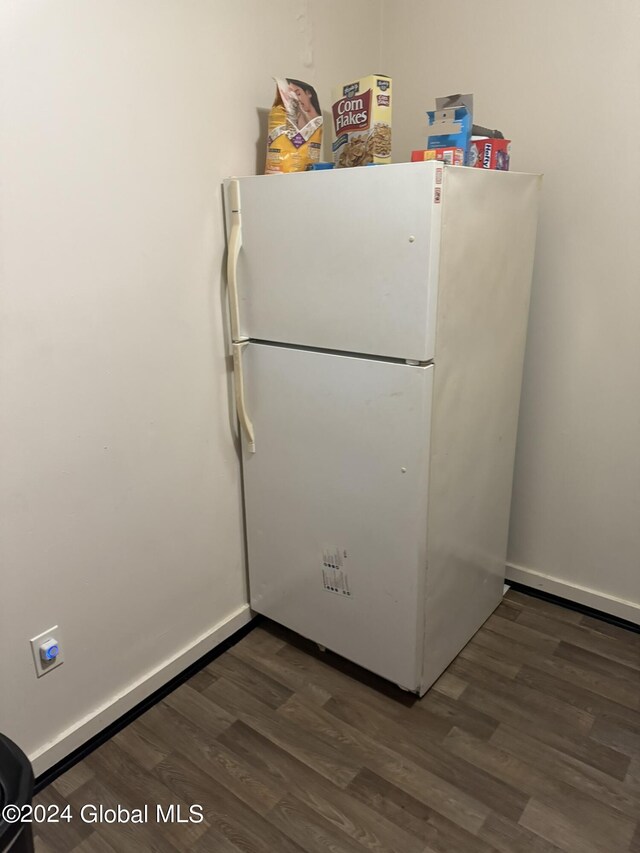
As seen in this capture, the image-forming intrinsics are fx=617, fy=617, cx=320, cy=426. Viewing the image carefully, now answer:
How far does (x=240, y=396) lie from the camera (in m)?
1.90

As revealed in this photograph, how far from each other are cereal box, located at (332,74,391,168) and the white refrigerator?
0.65 feet

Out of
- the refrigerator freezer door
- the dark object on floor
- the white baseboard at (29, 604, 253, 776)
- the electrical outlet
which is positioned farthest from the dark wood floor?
the refrigerator freezer door

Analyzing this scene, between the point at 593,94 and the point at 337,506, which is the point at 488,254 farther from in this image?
the point at 337,506

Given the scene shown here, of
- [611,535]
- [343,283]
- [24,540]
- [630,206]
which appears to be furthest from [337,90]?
[611,535]

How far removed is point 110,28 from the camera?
4.69ft

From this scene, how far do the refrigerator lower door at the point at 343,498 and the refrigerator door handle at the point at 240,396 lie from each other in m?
0.02

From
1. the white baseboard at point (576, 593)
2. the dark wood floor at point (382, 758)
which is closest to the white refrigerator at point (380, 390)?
the dark wood floor at point (382, 758)

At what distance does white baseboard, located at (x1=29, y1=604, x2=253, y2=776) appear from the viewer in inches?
64.1

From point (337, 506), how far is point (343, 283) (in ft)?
2.11

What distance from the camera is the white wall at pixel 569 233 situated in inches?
71.6

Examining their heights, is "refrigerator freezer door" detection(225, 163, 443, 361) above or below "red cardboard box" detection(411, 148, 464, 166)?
below

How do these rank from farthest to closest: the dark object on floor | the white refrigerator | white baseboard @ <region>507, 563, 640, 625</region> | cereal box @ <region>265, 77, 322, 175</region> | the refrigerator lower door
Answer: white baseboard @ <region>507, 563, 640, 625</region> → cereal box @ <region>265, 77, 322, 175</region> → the refrigerator lower door → the white refrigerator → the dark object on floor

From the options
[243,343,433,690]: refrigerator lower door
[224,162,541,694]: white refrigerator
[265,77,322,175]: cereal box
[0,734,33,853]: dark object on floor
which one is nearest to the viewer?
[0,734,33,853]: dark object on floor

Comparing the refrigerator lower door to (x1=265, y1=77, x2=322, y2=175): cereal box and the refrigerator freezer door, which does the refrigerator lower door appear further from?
(x1=265, y1=77, x2=322, y2=175): cereal box
